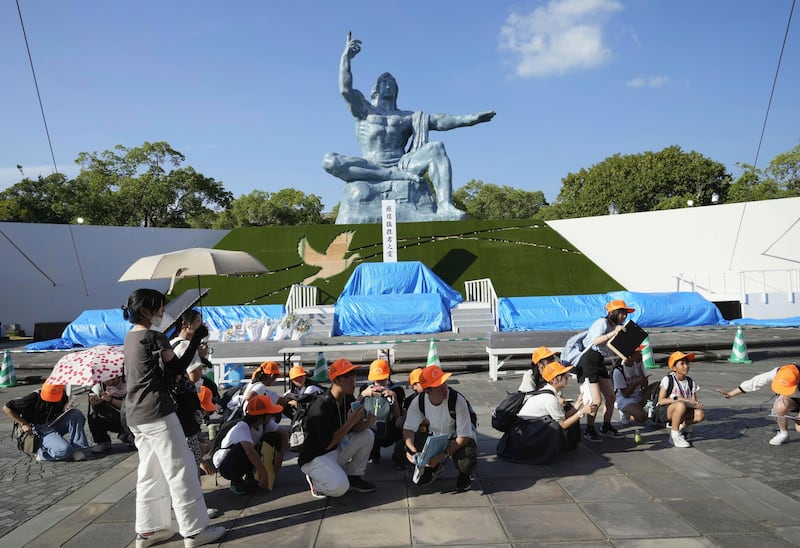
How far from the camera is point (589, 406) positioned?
13.9 feet

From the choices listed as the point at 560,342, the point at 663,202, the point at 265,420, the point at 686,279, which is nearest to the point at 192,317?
the point at 265,420

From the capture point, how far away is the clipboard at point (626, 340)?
4.79m

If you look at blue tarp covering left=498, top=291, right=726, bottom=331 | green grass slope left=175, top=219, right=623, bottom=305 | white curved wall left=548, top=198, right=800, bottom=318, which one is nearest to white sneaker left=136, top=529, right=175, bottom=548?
blue tarp covering left=498, top=291, right=726, bottom=331

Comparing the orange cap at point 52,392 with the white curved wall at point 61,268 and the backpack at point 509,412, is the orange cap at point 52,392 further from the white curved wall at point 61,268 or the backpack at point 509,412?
the white curved wall at point 61,268

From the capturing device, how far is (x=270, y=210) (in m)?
40.4

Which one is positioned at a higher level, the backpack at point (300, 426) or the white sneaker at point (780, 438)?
the backpack at point (300, 426)

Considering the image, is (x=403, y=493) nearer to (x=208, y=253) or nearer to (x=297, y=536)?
(x=297, y=536)

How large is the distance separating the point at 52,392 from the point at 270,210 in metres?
36.6

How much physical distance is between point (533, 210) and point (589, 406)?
1934 inches

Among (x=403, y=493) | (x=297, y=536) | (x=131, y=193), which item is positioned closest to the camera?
(x=297, y=536)

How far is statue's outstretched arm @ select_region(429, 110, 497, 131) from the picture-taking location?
2034 centimetres

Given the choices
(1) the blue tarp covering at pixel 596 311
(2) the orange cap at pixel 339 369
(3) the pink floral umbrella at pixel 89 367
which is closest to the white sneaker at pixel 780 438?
(2) the orange cap at pixel 339 369

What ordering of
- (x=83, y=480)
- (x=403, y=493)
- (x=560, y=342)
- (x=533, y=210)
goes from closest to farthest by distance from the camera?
(x=403, y=493), (x=83, y=480), (x=560, y=342), (x=533, y=210)

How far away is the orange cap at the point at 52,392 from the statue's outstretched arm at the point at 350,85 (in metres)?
17.0
